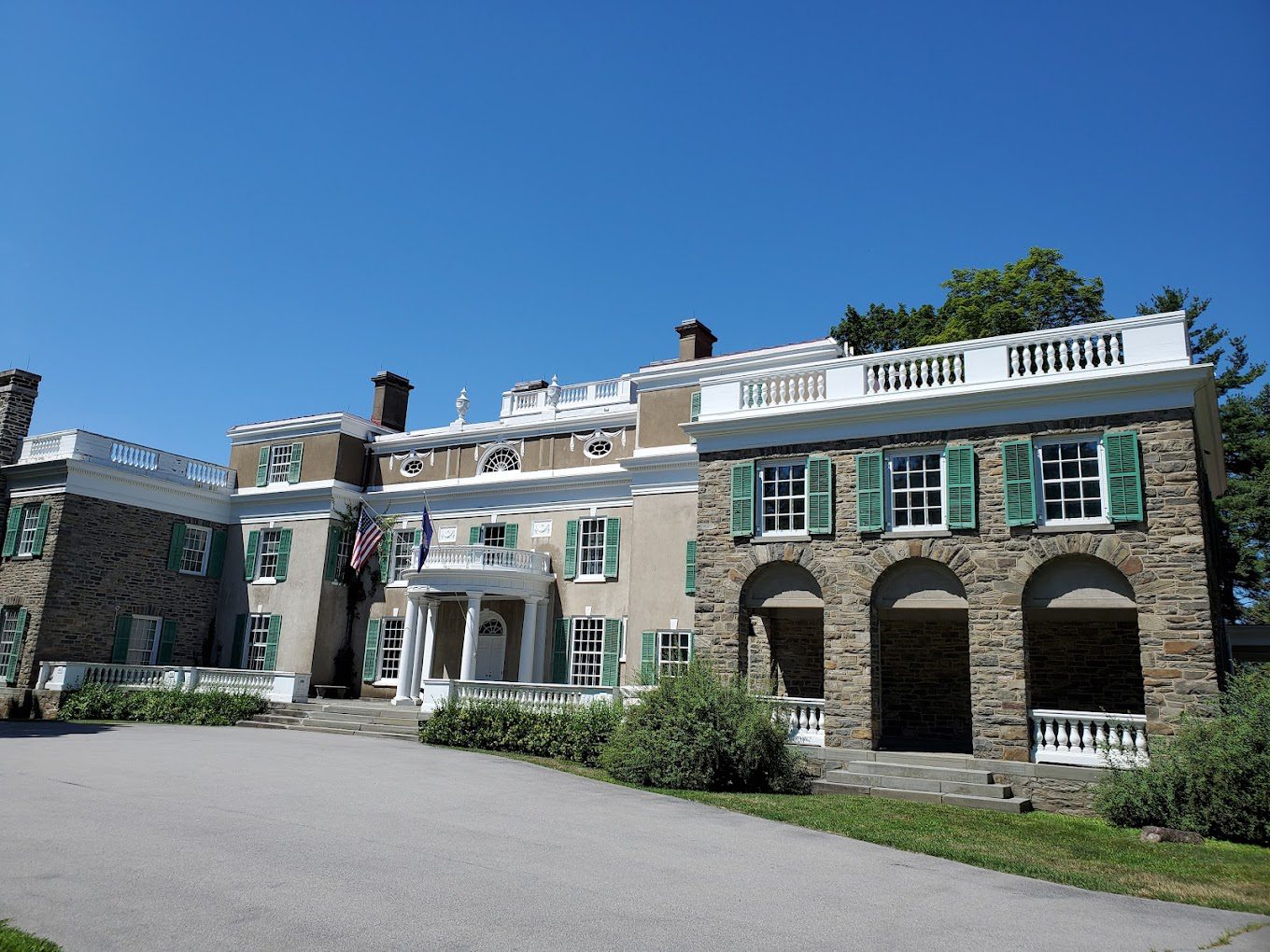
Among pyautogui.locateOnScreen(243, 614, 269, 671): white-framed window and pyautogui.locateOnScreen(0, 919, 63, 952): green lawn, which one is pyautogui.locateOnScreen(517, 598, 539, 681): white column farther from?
pyautogui.locateOnScreen(0, 919, 63, 952): green lawn

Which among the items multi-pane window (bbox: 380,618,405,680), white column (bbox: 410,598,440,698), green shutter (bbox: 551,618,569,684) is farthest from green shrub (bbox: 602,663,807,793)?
multi-pane window (bbox: 380,618,405,680)

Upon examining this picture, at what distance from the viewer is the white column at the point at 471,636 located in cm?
2345

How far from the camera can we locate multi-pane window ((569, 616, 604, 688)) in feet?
80.2

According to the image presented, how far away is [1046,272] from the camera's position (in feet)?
96.1

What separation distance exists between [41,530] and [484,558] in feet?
42.0

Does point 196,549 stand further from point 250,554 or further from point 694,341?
point 694,341

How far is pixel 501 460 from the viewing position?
92.3ft

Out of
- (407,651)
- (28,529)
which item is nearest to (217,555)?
(28,529)

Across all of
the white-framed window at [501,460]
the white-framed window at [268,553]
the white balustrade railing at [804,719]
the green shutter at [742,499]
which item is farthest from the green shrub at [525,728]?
the white-framed window at [268,553]

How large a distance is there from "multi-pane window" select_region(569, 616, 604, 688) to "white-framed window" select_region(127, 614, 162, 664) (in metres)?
13.1

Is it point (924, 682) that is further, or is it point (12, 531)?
point (12, 531)

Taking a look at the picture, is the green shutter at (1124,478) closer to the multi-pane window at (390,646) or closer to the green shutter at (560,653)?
the green shutter at (560,653)

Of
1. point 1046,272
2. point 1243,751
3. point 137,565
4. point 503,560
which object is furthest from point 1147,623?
point 137,565

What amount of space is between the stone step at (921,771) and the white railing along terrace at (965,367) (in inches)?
260
